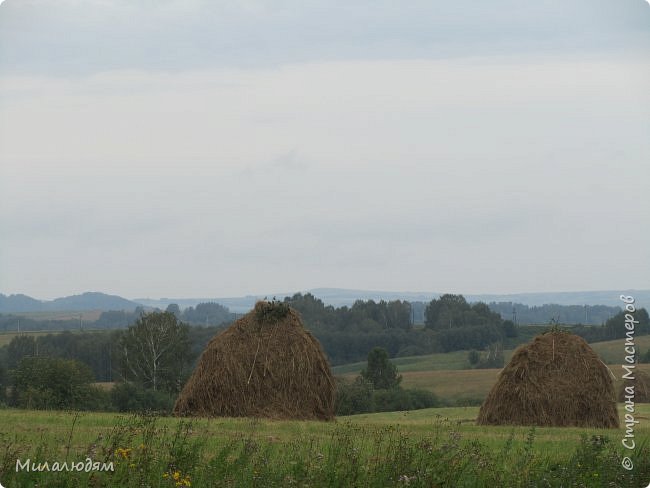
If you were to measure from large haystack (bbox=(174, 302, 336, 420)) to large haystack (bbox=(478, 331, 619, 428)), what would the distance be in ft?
14.8

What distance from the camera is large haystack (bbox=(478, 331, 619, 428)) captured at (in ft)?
80.5

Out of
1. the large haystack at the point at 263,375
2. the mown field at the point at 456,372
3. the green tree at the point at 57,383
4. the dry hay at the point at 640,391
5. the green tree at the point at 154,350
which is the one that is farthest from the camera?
the mown field at the point at 456,372

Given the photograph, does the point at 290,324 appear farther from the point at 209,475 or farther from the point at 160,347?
the point at 160,347

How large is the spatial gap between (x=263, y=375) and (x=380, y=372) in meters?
45.8

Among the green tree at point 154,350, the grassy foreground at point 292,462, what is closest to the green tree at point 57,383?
the green tree at point 154,350

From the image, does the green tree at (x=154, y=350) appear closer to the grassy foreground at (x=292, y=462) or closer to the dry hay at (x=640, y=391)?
the dry hay at (x=640, y=391)

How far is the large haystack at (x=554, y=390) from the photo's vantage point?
80.5 feet

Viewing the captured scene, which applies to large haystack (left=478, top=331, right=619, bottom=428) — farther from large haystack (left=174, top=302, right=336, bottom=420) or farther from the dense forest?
the dense forest

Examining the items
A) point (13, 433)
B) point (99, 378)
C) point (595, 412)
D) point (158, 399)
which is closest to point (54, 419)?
point (13, 433)

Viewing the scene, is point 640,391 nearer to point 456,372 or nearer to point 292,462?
point 292,462

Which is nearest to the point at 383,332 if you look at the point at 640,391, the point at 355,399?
the point at 355,399

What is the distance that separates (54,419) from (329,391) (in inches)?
310

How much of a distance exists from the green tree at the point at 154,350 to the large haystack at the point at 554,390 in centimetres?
5138

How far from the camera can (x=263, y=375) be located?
23.8 metres
